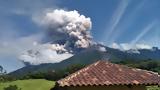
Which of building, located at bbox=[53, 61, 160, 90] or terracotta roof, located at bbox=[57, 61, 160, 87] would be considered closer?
building, located at bbox=[53, 61, 160, 90]

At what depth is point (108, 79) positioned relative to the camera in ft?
63.7

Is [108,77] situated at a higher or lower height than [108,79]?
higher

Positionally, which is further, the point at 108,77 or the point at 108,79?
the point at 108,77

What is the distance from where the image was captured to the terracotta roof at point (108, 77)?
18906mm

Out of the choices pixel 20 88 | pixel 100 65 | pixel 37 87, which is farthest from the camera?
pixel 37 87

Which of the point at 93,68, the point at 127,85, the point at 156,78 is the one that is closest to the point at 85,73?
the point at 93,68

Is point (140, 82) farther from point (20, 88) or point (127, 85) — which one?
point (20, 88)

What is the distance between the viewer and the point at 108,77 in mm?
19703

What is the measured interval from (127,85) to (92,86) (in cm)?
178

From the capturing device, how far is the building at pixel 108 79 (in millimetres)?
18734

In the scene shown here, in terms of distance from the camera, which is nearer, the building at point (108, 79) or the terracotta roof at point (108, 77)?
the building at point (108, 79)

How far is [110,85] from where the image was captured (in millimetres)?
19016

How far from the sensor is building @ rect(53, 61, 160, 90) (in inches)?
738

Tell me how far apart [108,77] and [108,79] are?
31 centimetres
